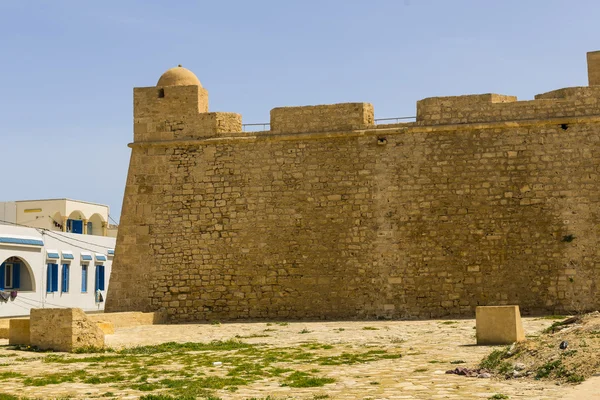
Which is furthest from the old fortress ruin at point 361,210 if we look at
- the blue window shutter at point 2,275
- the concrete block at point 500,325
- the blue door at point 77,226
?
the blue door at point 77,226

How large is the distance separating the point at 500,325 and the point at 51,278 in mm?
21255

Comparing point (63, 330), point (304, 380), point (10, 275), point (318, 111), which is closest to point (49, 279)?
point (10, 275)

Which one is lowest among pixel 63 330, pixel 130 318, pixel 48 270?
pixel 130 318

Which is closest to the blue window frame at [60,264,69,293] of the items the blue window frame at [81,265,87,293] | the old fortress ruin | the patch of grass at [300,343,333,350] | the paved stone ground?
the blue window frame at [81,265,87,293]

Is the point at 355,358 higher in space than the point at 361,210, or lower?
lower

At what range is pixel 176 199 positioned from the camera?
16.4 m

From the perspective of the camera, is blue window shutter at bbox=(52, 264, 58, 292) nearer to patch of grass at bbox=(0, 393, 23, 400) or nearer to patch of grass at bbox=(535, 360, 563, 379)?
patch of grass at bbox=(0, 393, 23, 400)

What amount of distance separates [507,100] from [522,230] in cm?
285

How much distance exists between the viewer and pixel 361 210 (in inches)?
612

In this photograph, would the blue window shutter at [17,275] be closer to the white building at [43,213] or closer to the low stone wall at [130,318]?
the white building at [43,213]

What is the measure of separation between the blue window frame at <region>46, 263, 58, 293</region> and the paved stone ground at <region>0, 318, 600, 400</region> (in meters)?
14.0

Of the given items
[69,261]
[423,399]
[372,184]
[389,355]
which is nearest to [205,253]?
[372,184]

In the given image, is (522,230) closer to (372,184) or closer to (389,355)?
(372,184)

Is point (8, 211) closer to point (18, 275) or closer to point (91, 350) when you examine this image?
point (18, 275)
